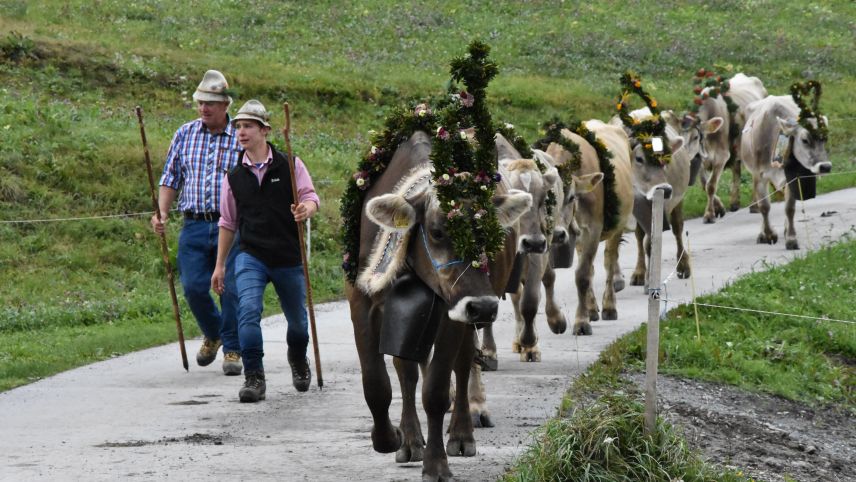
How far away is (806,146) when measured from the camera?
18.7 metres

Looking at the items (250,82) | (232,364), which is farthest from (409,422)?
(250,82)

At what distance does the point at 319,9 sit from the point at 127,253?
24.2m

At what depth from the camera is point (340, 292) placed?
51.7 feet

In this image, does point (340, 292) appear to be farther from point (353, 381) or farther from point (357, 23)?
point (357, 23)

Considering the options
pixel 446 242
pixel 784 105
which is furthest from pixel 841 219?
pixel 446 242

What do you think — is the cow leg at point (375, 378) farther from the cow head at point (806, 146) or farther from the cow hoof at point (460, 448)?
the cow head at point (806, 146)

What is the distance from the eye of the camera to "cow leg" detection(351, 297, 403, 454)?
7.40 metres

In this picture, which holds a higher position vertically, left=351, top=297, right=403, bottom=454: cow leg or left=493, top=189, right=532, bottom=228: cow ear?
left=493, top=189, right=532, bottom=228: cow ear

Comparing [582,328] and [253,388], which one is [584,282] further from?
[253,388]

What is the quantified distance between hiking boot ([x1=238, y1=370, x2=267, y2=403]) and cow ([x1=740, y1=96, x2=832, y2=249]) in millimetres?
10329

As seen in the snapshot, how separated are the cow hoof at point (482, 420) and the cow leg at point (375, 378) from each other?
1135 millimetres

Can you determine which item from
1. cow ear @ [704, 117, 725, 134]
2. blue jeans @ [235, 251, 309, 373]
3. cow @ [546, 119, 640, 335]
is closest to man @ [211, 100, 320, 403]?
blue jeans @ [235, 251, 309, 373]

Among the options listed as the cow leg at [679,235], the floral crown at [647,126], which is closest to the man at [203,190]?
the floral crown at [647,126]

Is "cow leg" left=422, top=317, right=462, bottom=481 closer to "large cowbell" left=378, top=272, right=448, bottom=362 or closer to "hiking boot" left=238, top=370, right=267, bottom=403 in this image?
"large cowbell" left=378, top=272, right=448, bottom=362
